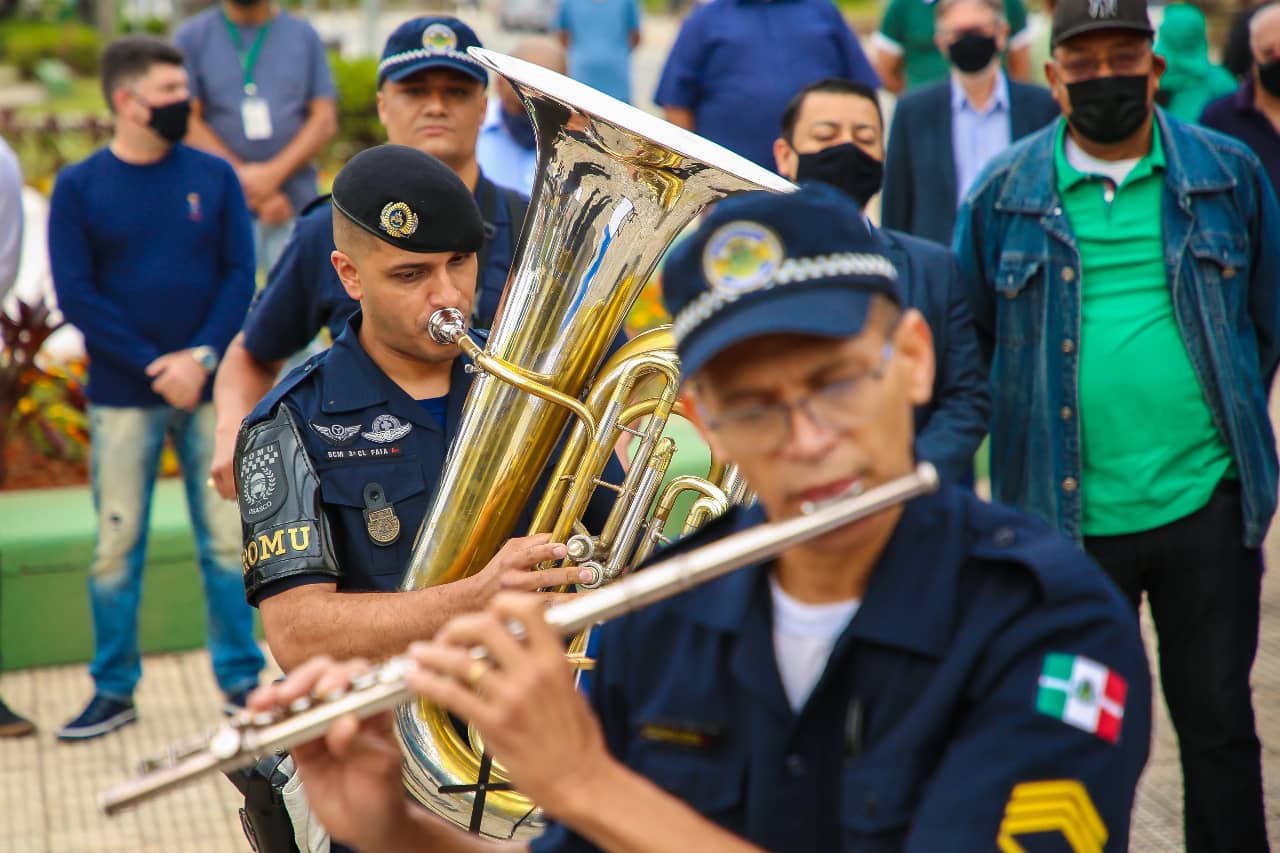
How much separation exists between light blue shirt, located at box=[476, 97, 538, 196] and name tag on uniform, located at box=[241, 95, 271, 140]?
945 millimetres

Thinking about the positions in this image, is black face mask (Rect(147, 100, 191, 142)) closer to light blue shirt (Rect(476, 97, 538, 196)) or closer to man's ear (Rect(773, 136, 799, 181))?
light blue shirt (Rect(476, 97, 538, 196))

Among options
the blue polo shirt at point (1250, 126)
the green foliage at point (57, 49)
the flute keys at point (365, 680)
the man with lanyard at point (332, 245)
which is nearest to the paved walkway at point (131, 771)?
the man with lanyard at point (332, 245)

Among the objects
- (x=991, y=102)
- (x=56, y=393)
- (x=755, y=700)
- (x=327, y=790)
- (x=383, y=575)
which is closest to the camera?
(x=755, y=700)

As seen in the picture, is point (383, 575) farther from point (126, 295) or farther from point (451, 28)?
point (126, 295)

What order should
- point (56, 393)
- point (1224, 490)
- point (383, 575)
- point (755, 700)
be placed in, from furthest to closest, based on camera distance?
point (56, 393)
point (1224, 490)
point (383, 575)
point (755, 700)

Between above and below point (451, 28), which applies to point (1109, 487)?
below

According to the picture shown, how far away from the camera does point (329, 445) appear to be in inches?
113

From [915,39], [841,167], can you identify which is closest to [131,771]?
[841,167]

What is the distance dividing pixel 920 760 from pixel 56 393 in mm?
6214

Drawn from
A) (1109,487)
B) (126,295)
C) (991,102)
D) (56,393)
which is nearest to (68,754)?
(126,295)

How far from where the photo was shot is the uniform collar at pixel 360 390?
292 centimetres

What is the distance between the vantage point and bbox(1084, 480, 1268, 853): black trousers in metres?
3.68

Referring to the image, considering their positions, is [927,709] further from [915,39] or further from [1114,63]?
[915,39]

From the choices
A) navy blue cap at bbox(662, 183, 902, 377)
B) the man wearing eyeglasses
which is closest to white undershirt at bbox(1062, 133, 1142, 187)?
the man wearing eyeglasses
